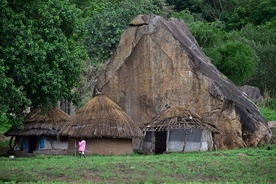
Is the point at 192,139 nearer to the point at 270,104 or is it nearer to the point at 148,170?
the point at 148,170

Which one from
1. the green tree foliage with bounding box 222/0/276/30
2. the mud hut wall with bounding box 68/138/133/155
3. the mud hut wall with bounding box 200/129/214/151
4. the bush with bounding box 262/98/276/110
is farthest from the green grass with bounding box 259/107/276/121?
the green tree foliage with bounding box 222/0/276/30

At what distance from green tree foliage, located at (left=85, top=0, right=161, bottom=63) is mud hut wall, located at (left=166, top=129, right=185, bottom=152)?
1300 centimetres

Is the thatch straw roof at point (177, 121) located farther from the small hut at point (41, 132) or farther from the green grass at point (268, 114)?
the green grass at point (268, 114)

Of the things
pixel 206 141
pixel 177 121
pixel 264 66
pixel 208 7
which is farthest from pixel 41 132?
pixel 208 7

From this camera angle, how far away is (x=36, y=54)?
30344mm

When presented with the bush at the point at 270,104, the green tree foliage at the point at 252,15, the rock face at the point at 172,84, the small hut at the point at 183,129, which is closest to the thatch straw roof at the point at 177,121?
the small hut at the point at 183,129

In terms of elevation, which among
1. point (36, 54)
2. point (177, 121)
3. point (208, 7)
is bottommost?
point (177, 121)

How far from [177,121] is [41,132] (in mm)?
6662

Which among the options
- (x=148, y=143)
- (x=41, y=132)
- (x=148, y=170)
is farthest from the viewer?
(x=148, y=143)

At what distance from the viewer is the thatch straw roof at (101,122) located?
106 feet

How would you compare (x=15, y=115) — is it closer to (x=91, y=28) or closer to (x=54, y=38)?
(x=54, y=38)

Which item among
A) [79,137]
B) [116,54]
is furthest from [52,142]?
[116,54]

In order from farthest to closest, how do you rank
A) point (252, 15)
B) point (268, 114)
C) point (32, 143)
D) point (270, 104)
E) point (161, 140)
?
point (252, 15)
point (270, 104)
point (268, 114)
point (161, 140)
point (32, 143)

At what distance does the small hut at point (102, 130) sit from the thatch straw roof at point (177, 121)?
94 centimetres
